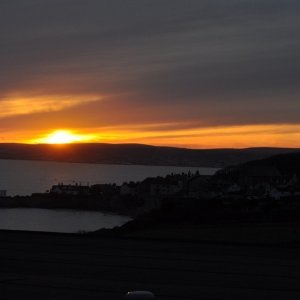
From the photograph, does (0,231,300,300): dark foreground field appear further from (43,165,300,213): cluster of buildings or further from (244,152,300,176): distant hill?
(244,152,300,176): distant hill

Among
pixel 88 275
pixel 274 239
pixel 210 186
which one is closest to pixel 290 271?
pixel 88 275

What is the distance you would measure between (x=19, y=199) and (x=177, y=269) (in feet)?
342

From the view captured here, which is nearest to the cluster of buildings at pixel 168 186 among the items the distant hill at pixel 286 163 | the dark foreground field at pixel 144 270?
the distant hill at pixel 286 163

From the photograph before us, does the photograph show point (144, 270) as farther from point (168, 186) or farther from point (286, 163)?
point (286, 163)

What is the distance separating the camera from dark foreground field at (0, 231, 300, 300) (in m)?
8.07

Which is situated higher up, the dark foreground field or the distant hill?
the distant hill

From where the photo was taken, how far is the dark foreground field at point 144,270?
8.07m

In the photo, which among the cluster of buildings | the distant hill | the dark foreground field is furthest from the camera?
the distant hill

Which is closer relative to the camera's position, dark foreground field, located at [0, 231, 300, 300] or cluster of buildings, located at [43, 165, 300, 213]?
dark foreground field, located at [0, 231, 300, 300]

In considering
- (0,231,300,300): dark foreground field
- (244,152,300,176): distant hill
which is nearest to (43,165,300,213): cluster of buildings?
(244,152,300,176): distant hill

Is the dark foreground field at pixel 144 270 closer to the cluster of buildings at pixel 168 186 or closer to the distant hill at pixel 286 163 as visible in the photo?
the cluster of buildings at pixel 168 186

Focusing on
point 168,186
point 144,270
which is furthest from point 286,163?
point 144,270

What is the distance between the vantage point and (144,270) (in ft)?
32.2

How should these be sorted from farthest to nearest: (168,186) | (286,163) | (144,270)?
(286,163)
(168,186)
(144,270)
